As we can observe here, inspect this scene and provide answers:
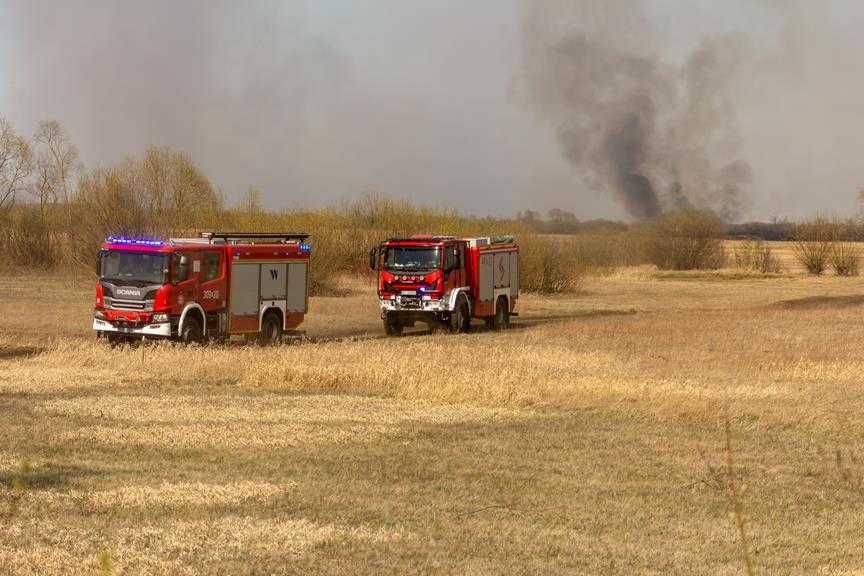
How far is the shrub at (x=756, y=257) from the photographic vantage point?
80.2 m

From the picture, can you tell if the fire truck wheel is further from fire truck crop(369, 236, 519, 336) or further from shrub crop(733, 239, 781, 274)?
shrub crop(733, 239, 781, 274)

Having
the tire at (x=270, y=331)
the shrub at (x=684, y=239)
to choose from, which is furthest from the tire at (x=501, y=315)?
the shrub at (x=684, y=239)

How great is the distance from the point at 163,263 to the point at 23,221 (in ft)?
149

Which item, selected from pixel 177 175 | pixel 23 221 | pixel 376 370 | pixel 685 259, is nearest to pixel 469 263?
pixel 376 370

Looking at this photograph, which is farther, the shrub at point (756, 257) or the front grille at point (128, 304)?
the shrub at point (756, 257)

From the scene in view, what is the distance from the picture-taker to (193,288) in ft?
87.4

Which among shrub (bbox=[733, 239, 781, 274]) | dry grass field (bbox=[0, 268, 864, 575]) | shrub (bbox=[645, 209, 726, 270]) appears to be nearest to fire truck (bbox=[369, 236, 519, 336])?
dry grass field (bbox=[0, 268, 864, 575])

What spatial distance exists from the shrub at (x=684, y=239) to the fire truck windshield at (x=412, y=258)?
4808 centimetres

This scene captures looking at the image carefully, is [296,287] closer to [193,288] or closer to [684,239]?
[193,288]

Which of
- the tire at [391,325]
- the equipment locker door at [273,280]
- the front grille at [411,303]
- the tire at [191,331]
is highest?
the equipment locker door at [273,280]

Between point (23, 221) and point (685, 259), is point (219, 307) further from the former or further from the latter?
point (685, 259)

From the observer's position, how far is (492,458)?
13094mm

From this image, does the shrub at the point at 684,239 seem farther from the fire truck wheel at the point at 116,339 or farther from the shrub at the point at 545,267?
the fire truck wheel at the point at 116,339

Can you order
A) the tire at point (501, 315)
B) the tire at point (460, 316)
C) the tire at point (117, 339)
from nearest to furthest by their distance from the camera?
the tire at point (117, 339) → the tire at point (460, 316) → the tire at point (501, 315)
